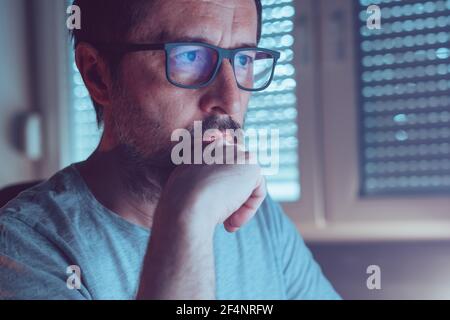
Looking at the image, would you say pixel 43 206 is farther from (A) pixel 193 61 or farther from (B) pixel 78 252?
(A) pixel 193 61

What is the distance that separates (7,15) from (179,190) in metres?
0.81

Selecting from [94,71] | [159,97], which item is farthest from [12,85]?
[159,97]

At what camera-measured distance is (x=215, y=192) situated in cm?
60

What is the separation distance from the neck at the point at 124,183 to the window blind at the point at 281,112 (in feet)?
0.71

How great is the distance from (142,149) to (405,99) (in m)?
0.53

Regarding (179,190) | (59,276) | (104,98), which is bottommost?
(59,276)

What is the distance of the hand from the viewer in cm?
58

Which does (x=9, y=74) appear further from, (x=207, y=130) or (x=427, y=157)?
(x=427, y=157)

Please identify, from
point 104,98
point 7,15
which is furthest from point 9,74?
point 104,98

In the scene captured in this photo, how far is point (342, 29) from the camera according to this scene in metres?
1.02

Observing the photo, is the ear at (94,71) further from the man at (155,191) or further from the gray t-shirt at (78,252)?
the gray t-shirt at (78,252)

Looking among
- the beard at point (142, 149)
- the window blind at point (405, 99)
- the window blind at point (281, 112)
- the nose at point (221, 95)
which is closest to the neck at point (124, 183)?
the beard at point (142, 149)

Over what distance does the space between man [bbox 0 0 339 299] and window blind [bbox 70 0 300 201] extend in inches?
6.5

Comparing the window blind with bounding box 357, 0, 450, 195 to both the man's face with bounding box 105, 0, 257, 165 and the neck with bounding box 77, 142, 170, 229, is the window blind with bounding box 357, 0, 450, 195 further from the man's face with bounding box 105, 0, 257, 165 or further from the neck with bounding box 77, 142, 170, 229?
the neck with bounding box 77, 142, 170, 229
